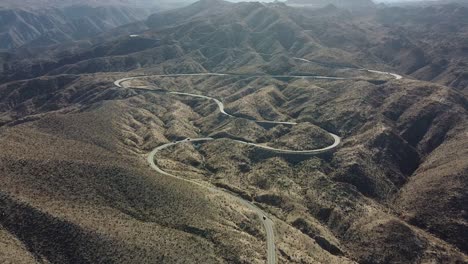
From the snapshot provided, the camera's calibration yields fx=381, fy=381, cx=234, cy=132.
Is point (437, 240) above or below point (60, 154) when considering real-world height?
below

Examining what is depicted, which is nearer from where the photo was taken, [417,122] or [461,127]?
[461,127]

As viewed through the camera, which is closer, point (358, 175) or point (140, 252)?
point (140, 252)

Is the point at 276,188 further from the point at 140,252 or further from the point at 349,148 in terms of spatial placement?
the point at 140,252

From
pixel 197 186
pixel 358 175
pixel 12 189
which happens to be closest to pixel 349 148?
pixel 358 175

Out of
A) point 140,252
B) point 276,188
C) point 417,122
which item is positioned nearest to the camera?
point 140,252

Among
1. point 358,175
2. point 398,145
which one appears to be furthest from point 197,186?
point 398,145

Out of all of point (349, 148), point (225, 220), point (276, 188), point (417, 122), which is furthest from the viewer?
point (417, 122)

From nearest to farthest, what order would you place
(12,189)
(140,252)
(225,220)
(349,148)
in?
1. (140,252)
2. (12,189)
3. (225,220)
4. (349,148)

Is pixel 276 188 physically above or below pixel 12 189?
below

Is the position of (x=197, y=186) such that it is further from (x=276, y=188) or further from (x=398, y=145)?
(x=398, y=145)
